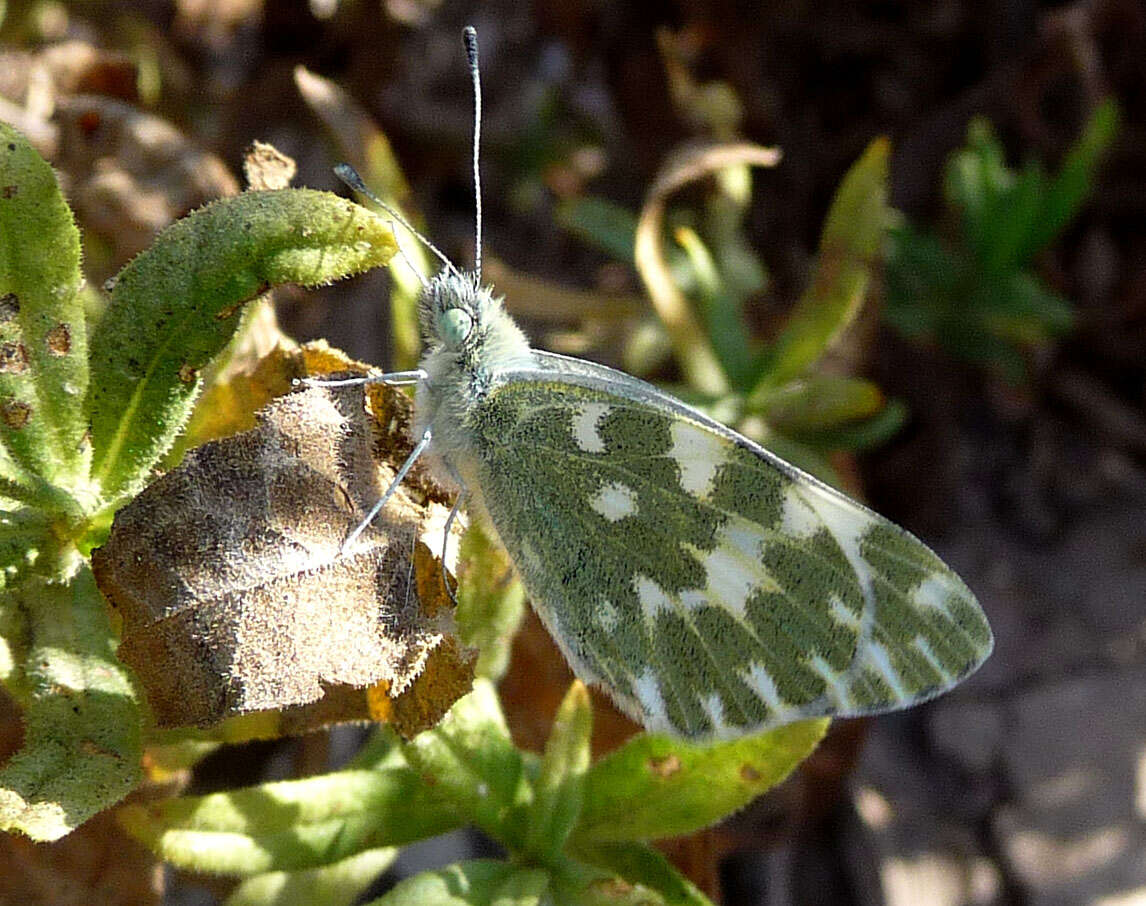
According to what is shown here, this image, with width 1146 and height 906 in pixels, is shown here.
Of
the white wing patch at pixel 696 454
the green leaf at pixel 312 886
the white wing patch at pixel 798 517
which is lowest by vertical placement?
the green leaf at pixel 312 886

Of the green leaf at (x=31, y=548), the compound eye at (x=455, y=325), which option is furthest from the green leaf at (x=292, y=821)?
the compound eye at (x=455, y=325)

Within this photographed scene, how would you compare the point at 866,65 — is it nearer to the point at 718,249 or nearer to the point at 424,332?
the point at 718,249

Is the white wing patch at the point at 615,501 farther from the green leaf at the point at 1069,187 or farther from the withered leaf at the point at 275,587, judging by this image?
the green leaf at the point at 1069,187

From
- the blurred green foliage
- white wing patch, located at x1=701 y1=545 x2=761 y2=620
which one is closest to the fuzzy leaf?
white wing patch, located at x1=701 y1=545 x2=761 y2=620

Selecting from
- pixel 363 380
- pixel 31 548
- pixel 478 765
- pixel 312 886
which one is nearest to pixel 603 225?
pixel 363 380

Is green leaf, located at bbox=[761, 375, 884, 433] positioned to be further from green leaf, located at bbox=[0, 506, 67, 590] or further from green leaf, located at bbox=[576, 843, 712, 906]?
green leaf, located at bbox=[0, 506, 67, 590]

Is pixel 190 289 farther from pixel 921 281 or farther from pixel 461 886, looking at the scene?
pixel 921 281

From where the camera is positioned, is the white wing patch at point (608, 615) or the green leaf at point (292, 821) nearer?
the green leaf at point (292, 821)
